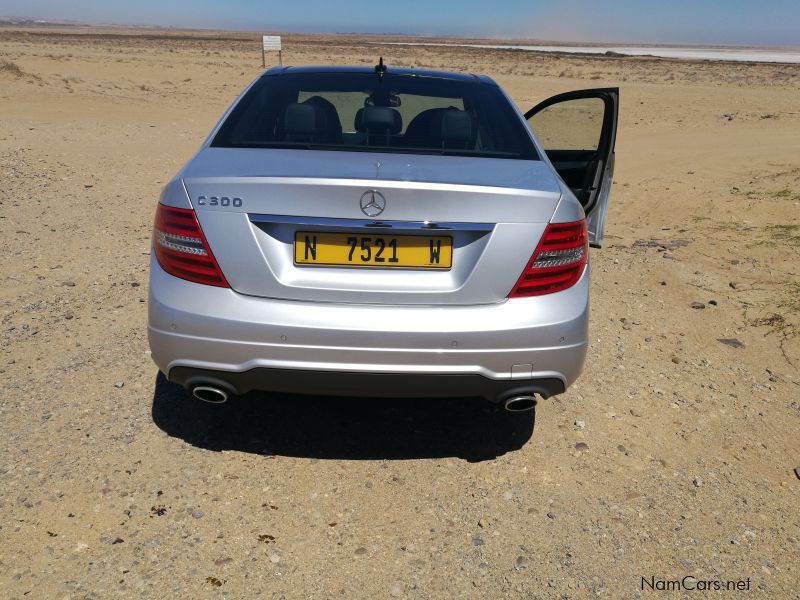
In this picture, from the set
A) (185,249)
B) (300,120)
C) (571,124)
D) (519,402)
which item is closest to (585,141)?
(571,124)

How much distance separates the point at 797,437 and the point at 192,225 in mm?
2979

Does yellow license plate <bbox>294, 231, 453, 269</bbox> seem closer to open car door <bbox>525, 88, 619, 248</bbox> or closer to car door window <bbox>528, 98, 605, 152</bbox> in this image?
open car door <bbox>525, 88, 619, 248</bbox>

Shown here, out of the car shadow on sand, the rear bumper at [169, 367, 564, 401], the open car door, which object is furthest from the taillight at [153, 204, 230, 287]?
the open car door

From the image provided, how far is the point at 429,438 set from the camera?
11.4 ft

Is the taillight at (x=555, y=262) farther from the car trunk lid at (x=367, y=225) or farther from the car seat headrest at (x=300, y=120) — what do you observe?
the car seat headrest at (x=300, y=120)

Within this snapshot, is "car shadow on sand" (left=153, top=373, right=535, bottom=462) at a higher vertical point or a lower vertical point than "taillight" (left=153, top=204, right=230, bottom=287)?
lower

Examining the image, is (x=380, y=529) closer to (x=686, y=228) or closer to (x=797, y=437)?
(x=797, y=437)

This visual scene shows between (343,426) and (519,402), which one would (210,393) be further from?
(519,402)

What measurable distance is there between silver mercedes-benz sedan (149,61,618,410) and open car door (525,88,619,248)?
1.42m

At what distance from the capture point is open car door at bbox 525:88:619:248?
4.21 metres

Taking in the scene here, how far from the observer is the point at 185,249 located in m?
2.72

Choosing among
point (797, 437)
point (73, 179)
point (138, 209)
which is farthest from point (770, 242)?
point (73, 179)

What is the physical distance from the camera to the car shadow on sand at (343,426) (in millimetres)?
3357

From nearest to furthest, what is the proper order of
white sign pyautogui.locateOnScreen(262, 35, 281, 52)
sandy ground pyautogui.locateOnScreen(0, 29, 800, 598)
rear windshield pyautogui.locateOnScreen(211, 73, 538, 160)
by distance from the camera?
1. sandy ground pyautogui.locateOnScreen(0, 29, 800, 598)
2. rear windshield pyautogui.locateOnScreen(211, 73, 538, 160)
3. white sign pyautogui.locateOnScreen(262, 35, 281, 52)
